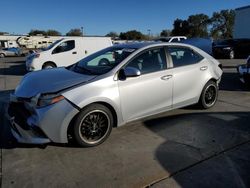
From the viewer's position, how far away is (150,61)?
4605 mm

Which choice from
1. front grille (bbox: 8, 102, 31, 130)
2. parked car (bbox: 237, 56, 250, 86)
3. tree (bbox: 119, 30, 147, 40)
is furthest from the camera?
tree (bbox: 119, 30, 147, 40)

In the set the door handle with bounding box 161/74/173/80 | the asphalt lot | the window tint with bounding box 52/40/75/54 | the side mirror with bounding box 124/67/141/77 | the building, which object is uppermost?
the building

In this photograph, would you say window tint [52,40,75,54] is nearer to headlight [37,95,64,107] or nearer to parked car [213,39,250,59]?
headlight [37,95,64,107]

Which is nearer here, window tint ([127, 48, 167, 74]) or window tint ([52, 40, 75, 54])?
window tint ([127, 48, 167, 74])

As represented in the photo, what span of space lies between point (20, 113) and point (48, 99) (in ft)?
1.93

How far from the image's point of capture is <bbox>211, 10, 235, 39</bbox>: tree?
3066 inches

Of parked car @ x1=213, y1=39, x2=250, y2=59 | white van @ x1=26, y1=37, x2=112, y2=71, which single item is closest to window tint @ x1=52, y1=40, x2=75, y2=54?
white van @ x1=26, y1=37, x2=112, y2=71

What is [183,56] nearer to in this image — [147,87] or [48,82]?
[147,87]

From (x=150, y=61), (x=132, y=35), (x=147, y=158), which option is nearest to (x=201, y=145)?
(x=147, y=158)

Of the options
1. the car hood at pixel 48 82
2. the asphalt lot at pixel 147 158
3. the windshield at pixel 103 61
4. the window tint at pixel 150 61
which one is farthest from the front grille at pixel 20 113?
the window tint at pixel 150 61

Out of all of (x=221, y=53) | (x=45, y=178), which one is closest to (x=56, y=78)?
(x=45, y=178)

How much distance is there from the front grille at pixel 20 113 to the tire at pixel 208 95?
3561 mm

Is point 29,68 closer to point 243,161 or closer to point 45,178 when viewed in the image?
point 45,178

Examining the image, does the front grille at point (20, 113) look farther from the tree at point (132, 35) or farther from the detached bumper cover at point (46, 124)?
the tree at point (132, 35)
